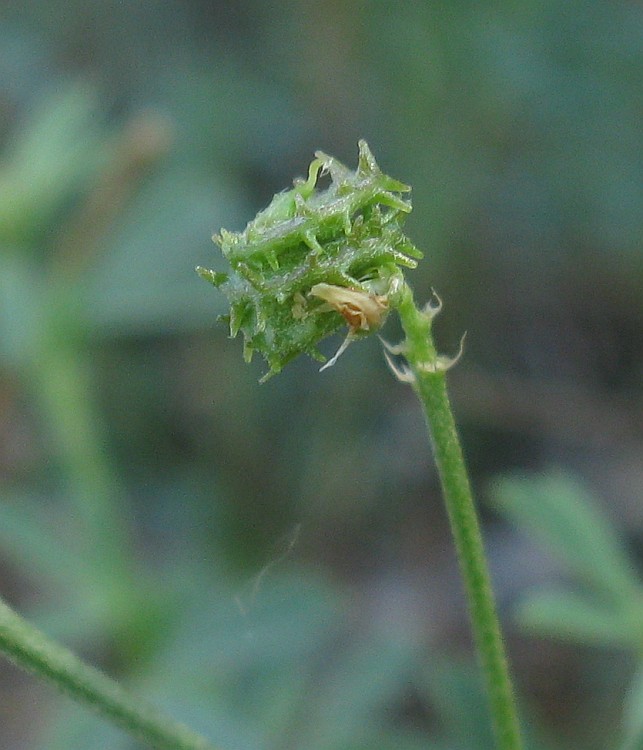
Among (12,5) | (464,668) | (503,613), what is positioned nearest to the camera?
(464,668)

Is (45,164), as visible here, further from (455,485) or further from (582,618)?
(455,485)

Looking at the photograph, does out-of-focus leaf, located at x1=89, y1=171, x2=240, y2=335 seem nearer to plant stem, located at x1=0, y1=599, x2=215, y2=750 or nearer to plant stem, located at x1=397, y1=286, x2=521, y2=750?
plant stem, located at x1=0, y1=599, x2=215, y2=750

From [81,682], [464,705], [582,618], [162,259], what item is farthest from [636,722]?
[162,259]

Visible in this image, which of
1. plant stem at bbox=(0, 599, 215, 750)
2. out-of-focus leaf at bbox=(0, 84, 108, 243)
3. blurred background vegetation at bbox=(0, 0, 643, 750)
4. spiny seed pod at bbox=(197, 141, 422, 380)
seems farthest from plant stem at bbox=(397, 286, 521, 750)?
out-of-focus leaf at bbox=(0, 84, 108, 243)

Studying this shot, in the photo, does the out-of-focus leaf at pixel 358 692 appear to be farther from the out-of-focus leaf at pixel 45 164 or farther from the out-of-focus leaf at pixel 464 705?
the out-of-focus leaf at pixel 45 164

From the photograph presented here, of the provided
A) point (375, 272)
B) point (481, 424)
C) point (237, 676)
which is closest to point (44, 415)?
point (237, 676)

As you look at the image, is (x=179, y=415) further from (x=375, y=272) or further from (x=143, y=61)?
(x=375, y=272)
